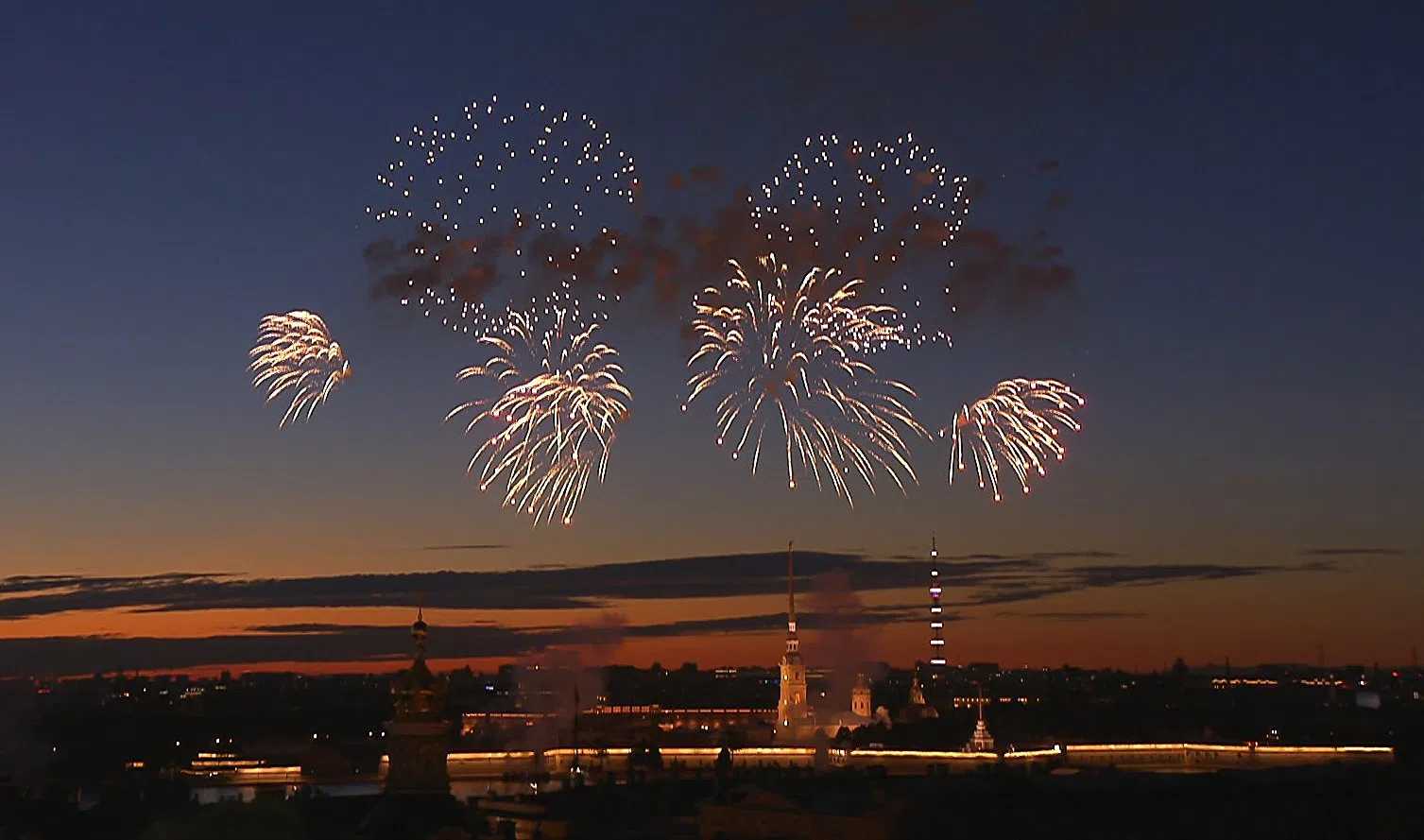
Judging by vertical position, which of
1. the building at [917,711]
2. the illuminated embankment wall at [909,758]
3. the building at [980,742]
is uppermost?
the building at [917,711]

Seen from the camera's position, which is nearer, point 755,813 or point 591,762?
point 755,813

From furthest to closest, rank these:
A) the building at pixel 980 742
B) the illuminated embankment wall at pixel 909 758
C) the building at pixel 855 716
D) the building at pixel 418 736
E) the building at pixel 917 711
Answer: the building at pixel 917 711 < the building at pixel 855 716 < the building at pixel 980 742 < the illuminated embankment wall at pixel 909 758 < the building at pixel 418 736

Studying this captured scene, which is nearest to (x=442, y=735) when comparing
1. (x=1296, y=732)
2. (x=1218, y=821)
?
(x=1218, y=821)

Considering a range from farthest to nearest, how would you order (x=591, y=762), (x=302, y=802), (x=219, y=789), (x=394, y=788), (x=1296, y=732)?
(x=1296, y=732) → (x=591, y=762) → (x=219, y=789) → (x=302, y=802) → (x=394, y=788)

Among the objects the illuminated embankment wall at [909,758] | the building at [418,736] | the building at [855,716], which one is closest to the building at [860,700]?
the building at [855,716]

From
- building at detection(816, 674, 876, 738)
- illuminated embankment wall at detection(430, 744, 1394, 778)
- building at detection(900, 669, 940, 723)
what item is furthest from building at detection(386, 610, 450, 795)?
building at detection(900, 669, 940, 723)

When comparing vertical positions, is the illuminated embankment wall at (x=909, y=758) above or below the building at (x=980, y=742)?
below

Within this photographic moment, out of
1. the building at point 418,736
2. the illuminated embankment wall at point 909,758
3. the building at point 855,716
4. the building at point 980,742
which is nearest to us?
the building at point 418,736

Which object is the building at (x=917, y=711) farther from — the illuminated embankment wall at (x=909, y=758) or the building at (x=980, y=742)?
the illuminated embankment wall at (x=909, y=758)

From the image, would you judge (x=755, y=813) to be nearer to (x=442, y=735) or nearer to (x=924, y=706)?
(x=442, y=735)

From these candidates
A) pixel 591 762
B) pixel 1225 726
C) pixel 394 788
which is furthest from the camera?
pixel 1225 726
